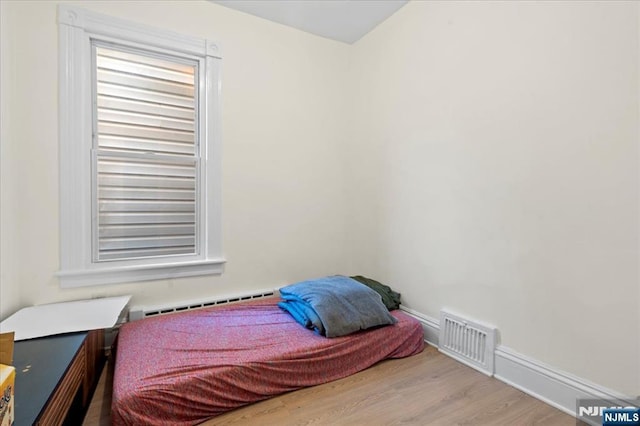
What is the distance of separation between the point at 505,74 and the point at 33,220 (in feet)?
9.96

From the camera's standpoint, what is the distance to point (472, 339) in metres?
1.97

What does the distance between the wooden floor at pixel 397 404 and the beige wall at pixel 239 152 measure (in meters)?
0.94

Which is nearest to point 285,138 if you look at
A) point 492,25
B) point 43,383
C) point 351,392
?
point 492,25

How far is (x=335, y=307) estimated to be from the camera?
2023 mm

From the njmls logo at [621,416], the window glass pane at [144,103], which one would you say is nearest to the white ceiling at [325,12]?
the window glass pane at [144,103]

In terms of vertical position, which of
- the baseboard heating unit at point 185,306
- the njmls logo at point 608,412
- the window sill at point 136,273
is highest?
the window sill at point 136,273

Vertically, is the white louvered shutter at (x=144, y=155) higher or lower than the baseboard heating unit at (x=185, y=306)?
higher

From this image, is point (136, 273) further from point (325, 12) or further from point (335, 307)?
point (325, 12)

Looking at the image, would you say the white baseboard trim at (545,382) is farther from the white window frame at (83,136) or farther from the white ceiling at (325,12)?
the white ceiling at (325,12)

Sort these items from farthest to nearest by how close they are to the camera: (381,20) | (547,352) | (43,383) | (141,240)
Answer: (381,20)
(141,240)
(547,352)
(43,383)

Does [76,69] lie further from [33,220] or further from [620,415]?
[620,415]

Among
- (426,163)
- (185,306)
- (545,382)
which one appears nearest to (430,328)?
(545,382)

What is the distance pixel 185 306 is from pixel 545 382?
236 cm

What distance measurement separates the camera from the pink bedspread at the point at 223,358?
55.9 inches
